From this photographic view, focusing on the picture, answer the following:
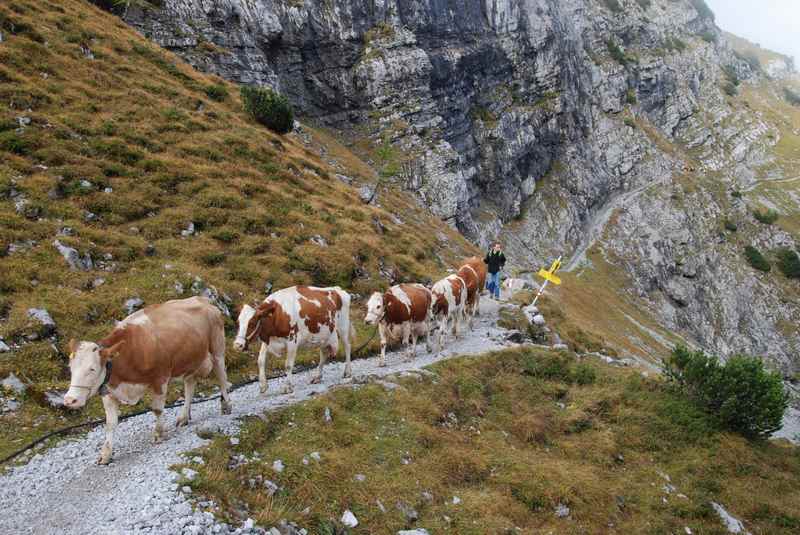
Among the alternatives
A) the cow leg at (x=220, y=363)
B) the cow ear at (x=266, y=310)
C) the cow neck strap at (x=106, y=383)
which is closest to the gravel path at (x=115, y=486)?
the cow leg at (x=220, y=363)

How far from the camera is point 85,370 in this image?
729 cm

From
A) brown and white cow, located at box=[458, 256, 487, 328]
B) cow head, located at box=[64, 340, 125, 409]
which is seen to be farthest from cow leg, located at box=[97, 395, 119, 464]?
brown and white cow, located at box=[458, 256, 487, 328]

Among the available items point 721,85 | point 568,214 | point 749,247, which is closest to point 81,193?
point 568,214

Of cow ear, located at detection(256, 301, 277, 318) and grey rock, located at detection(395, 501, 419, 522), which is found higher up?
cow ear, located at detection(256, 301, 277, 318)

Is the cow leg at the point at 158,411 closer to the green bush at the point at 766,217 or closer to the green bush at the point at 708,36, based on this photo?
the green bush at the point at 766,217

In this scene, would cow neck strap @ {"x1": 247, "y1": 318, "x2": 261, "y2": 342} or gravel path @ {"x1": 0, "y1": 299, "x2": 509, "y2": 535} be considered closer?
gravel path @ {"x1": 0, "y1": 299, "x2": 509, "y2": 535}


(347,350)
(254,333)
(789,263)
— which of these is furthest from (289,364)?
(789,263)

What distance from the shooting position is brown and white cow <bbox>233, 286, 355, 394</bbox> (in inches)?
433

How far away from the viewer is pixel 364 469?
975 centimetres

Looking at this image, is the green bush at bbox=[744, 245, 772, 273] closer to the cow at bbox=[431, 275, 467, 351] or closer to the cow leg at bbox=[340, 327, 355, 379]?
the cow at bbox=[431, 275, 467, 351]

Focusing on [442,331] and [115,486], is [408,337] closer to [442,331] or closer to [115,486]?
[442,331]

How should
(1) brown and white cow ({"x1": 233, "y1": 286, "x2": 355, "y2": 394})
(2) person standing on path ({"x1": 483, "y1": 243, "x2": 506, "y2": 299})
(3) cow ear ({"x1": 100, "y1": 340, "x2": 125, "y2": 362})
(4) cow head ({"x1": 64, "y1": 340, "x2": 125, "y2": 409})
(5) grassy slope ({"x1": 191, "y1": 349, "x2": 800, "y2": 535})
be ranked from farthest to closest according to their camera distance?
(2) person standing on path ({"x1": 483, "y1": 243, "x2": 506, "y2": 299}) < (1) brown and white cow ({"x1": 233, "y1": 286, "x2": 355, "y2": 394}) < (5) grassy slope ({"x1": 191, "y1": 349, "x2": 800, "y2": 535}) < (3) cow ear ({"x1": 100, "y1": 340, "x2": 125, "y2": 362}) < (4) cow head ({"x1": 64, "y1": 340, "x2": 125, "y2": 409})

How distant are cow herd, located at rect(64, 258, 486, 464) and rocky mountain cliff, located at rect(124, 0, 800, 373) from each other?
45364 mm

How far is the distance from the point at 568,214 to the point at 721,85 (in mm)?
114925
